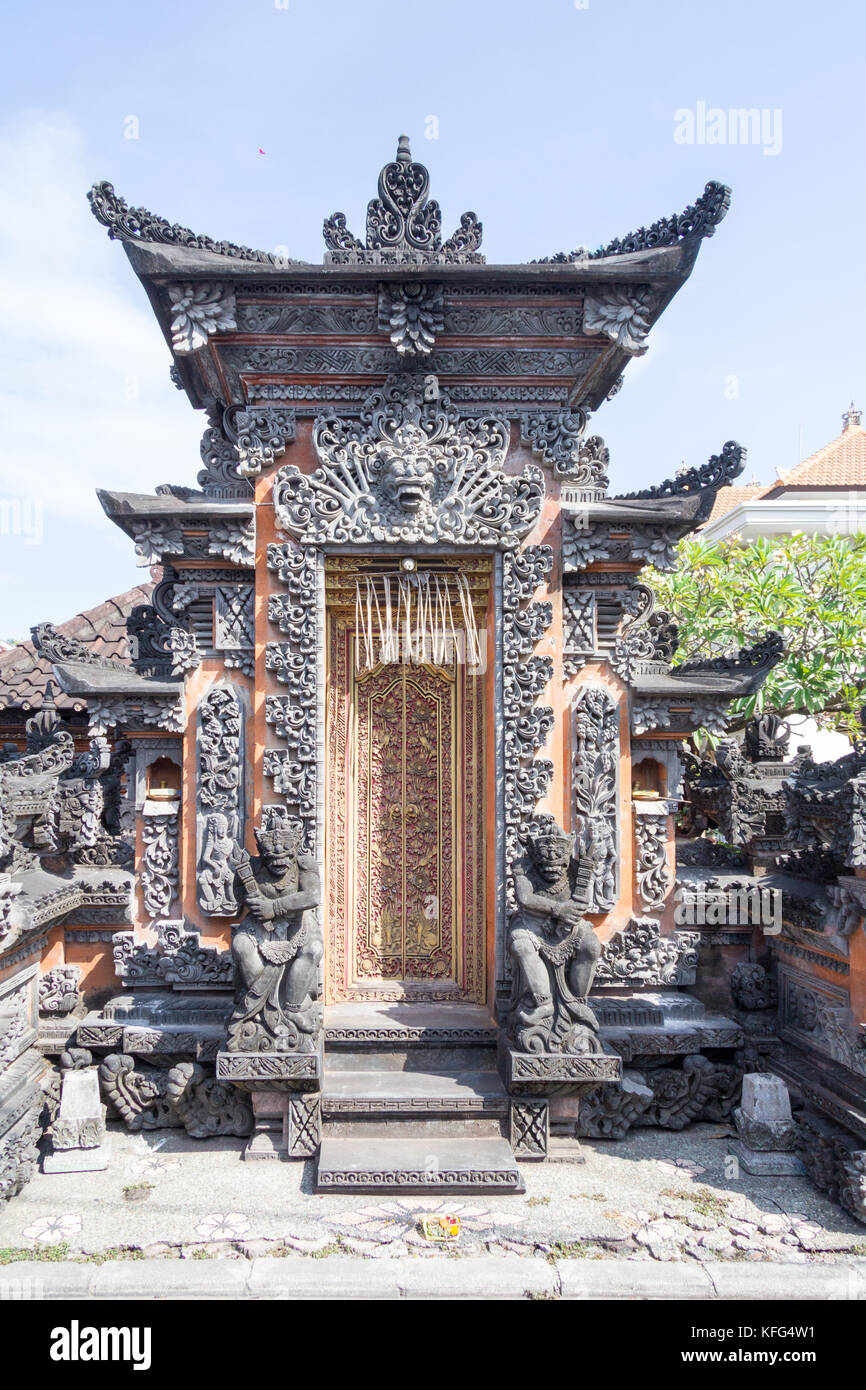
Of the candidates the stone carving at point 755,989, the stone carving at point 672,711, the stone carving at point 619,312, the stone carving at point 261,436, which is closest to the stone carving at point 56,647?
the stone carving at point 261,436

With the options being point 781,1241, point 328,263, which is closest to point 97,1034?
point 781,1241

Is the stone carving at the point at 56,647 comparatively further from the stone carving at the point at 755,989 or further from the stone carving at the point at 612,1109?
the stone carving at the point at 755,989

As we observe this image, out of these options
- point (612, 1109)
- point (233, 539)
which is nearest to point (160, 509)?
point (233, 539)

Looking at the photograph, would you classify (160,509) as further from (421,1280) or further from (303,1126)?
(421,1280)

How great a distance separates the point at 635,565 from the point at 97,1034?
6257 mm

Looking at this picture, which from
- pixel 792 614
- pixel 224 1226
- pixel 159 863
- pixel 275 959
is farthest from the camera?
pixel 792 614

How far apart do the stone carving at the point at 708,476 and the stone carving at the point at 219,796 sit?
4171 millimetres

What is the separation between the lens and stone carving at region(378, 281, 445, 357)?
24.0 feet

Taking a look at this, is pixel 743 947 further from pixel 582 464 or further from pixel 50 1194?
pixel 50 1194

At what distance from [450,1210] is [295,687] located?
4.19 metres

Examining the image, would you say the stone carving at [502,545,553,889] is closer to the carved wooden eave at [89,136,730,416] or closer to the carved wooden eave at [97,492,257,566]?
the carved wooden eave at [89,136,730,416]

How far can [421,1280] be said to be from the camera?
17.0 feet

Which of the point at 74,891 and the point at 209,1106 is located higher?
the point at 74,891

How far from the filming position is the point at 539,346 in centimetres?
764
